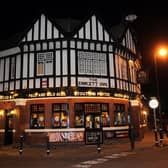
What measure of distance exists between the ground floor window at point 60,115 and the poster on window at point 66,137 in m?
0.62

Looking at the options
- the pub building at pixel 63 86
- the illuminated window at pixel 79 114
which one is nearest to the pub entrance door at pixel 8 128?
the pub building at pixel 63 86

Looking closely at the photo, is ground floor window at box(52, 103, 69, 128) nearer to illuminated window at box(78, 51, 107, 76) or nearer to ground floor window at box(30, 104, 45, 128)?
ground floor window at box(30, 104, 45, 128)

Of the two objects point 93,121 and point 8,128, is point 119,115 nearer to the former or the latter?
point 93,121

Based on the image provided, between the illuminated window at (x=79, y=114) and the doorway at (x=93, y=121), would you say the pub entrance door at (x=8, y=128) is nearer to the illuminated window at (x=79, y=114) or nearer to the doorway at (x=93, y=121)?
the illuminated window at (x=79, y=114)

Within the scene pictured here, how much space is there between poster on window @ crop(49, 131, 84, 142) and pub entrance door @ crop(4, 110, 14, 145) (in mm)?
4288

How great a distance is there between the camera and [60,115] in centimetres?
1883

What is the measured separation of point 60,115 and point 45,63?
4.49 m

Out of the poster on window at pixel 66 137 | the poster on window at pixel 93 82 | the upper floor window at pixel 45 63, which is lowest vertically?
the poster on window at pixel 66 137

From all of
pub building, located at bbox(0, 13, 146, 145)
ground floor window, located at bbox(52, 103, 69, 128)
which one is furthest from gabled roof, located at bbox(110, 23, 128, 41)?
ground floor window, located at bbox(52, 103, 69, 128)

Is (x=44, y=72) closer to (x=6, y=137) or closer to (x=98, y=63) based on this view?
(x=98, y=63)

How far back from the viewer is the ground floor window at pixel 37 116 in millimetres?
19094

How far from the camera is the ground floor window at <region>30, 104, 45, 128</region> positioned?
1909 cm

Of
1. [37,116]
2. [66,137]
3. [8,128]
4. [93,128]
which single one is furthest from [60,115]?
[8,128]

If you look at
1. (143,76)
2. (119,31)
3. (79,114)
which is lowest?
(79,114)
